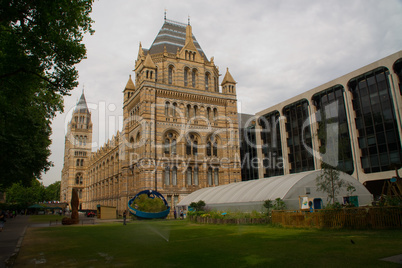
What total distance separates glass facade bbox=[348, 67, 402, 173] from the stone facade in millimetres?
19481

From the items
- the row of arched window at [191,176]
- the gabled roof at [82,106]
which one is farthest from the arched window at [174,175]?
the gabled roof at [82,106]

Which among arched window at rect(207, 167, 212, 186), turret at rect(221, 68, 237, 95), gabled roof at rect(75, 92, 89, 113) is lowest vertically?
arched window at rect(207, 167, 212, 186)

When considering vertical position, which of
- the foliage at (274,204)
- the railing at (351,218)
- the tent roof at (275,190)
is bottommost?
the railing at (351,218)

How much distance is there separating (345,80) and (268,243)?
33.9m

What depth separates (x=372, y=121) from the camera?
37969 millimetres

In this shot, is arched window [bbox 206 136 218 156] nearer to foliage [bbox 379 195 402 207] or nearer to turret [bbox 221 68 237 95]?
turret [bbox 221 68 237 95]

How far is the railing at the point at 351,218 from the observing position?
55.7ft

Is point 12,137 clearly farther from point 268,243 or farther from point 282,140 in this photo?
point 282,140

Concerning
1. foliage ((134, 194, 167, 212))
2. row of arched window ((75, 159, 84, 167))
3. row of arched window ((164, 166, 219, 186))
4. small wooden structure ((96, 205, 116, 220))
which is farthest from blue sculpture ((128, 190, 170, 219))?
row of arched window ((75, 159, 84, 167))

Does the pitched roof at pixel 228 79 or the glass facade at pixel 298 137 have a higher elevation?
the pitched roof at pixel 228 79

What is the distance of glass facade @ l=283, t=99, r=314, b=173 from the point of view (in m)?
46.7

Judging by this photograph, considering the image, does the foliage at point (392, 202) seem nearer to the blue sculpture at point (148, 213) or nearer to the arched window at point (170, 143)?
the blue sculpture at point (148, 213)

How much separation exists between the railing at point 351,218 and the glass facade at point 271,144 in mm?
31777

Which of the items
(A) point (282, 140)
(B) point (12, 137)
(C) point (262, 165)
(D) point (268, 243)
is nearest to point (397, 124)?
(A) point (282, 140)
